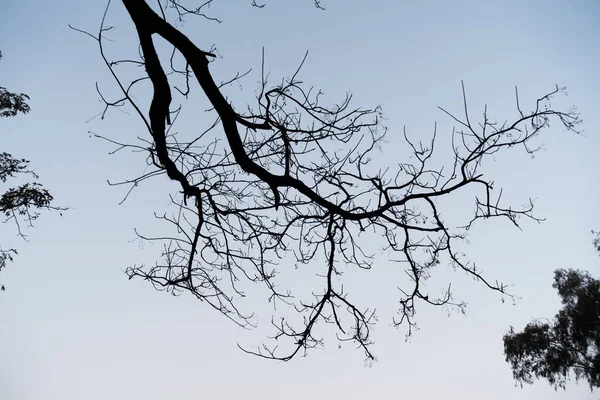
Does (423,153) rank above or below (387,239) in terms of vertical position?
above

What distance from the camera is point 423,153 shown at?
3.54 m

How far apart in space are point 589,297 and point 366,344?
18377mm

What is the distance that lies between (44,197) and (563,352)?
62.9ft

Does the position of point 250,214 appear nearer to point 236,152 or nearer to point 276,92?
point 236,152

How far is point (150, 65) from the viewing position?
297 centimetres

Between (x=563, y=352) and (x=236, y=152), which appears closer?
(x=236, y=152)

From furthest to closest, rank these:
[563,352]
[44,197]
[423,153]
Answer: [563,352] < [44,197] < [423,153]

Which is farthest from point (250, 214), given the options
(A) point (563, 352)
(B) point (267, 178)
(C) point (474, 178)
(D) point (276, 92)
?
(A) point (563, 352)

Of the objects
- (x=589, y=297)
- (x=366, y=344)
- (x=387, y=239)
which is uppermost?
(x=589, y=297)

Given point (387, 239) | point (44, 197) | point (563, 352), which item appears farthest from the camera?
point (563, 352)

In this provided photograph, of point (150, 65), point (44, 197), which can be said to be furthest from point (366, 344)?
point (44, 197)

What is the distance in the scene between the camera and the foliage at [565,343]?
57.8 feet

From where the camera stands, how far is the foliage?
17.6 meters

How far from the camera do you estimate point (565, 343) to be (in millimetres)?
18141
